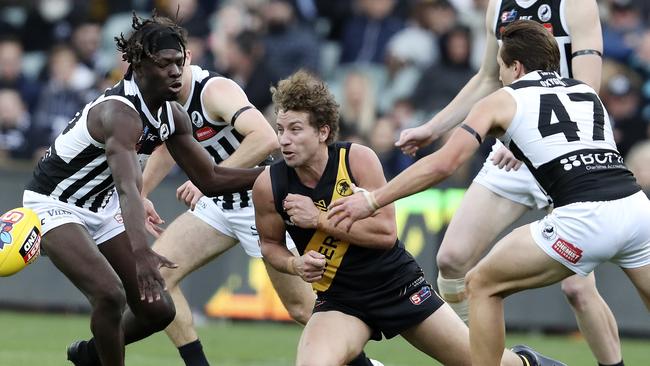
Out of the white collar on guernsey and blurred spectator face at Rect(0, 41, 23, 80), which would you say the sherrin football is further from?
blurred spectator face at Rect(0, 41, 23, 80)

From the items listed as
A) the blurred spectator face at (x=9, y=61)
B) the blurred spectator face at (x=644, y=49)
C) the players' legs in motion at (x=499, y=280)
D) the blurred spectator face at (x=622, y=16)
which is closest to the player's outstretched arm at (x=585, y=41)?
the players' legs in motion at (x=499, y=280)

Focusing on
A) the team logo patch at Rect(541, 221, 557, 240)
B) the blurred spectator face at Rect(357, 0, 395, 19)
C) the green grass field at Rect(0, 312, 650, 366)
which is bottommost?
the green grass field at Rect(0, 312, 650, 366)

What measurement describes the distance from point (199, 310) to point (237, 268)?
0.63 meters

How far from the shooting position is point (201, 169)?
795 centimetres

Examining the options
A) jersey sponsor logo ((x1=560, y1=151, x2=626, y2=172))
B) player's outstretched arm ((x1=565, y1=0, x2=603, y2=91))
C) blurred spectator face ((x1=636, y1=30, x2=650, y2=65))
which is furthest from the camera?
blurred spectator face ((x1=636, y1=30, x2=650, y2=65))

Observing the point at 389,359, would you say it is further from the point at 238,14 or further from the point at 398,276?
the point at 238,14

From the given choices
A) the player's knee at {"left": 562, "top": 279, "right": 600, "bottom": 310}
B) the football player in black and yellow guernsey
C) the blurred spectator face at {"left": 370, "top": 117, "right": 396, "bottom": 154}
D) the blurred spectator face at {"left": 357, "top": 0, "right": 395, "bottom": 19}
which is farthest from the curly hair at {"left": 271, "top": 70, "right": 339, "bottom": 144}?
the blurred spectator face at {"left": 357, "top": 0, "right": 395, "bottom": 19}

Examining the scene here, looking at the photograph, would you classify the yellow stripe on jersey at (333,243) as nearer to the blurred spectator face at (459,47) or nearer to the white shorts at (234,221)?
the white shorts at (234,221)

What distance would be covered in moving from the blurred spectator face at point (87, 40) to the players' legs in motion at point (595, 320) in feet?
32.1

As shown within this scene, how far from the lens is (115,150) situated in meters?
7.02

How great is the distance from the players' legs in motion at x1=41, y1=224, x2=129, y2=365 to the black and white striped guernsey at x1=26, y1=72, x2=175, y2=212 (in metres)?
0.26

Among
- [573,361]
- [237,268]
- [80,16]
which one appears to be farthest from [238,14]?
[573,361]

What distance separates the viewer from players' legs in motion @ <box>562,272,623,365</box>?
27.0 ft

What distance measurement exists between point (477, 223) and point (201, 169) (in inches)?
74.5
